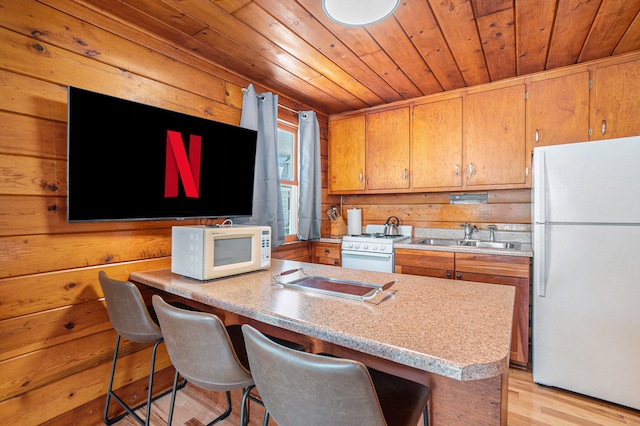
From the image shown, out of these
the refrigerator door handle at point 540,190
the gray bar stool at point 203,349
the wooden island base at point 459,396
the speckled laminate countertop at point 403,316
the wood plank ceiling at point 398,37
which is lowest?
the wooden island base at point 459,396

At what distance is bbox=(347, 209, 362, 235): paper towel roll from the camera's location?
3.45 m

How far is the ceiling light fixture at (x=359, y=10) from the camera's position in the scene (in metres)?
1.46

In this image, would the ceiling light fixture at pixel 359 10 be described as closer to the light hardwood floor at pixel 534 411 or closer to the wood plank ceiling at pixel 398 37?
the wood plank ceiling at pixel 398 37

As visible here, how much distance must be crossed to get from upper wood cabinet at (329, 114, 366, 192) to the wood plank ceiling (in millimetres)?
771

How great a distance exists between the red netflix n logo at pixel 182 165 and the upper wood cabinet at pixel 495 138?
2.28 m

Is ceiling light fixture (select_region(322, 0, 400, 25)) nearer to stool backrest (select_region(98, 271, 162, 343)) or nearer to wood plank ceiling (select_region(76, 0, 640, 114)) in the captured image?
wood plank ceiling (select_region(76, 0, 640, 114))

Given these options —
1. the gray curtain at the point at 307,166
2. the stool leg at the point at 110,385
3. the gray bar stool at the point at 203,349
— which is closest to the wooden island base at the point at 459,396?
the gray bar stool at the point at 203,349

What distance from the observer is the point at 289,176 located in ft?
10.5

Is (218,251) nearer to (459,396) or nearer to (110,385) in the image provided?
(110,385)

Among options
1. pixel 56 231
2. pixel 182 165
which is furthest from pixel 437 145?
pixel 56 231

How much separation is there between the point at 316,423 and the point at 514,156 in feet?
8.73

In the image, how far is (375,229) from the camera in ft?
11.4

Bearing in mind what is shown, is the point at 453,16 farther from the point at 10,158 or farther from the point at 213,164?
the point at 10,158

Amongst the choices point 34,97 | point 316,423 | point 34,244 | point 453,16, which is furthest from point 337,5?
point 34,244
